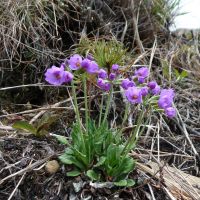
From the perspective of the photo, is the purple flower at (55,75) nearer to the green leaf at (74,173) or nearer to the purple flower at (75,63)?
the purple flower at (75,63)

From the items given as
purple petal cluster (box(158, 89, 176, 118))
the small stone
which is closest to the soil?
the small stone

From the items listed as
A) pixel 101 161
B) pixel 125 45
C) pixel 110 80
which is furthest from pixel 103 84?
pixel 125 45

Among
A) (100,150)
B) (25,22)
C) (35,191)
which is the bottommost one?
(35,191)

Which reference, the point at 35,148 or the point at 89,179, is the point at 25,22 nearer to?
the point at 35,148

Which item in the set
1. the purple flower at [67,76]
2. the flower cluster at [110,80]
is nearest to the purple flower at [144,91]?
the flower cluster at [110,80]

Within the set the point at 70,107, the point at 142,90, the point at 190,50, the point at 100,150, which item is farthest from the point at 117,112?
the point at 190,50
